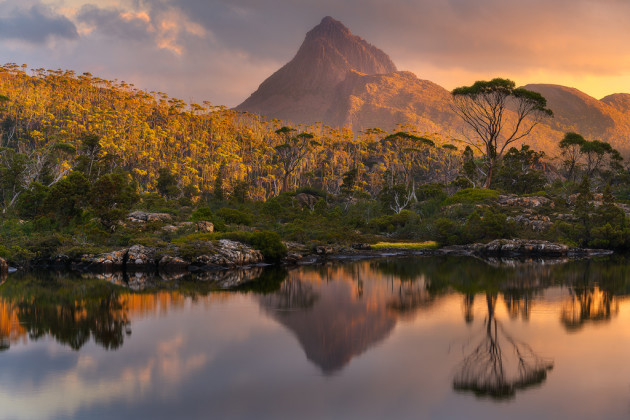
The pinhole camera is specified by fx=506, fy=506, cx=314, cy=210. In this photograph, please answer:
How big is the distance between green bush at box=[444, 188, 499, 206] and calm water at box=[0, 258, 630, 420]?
29962mm

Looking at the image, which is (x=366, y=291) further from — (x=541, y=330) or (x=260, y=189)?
(x=260, y=189)

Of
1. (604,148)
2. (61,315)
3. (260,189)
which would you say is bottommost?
(61,315)

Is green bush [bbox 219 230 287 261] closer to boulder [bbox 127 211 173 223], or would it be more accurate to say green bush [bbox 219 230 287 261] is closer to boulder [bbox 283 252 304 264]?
boulder [bbox 283 252 304 264]

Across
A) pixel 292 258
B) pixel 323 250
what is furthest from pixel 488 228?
pixel 292 258

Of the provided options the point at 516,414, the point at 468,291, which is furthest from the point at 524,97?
the point at 516,414

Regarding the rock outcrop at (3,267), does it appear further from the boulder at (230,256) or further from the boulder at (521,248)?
the boulder at (521,248)

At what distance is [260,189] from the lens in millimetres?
98000

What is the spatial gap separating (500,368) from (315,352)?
143 inches

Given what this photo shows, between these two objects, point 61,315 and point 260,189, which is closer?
point 61,315

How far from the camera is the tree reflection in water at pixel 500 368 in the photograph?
8.53m

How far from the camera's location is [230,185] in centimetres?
9400

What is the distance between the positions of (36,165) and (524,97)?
178 ft

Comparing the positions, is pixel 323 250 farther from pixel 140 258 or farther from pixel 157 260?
pixel 140 258

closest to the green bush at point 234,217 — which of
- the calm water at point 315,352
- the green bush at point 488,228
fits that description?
the green bush at point 488,228
